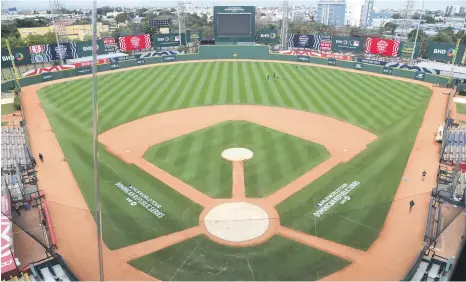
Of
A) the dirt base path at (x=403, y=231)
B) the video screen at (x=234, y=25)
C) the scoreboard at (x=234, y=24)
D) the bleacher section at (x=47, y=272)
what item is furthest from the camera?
the video screen at (x=234, y=25)

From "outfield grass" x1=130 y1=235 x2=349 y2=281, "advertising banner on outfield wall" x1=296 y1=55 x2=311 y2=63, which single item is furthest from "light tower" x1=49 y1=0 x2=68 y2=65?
"outfield grass" x1=130 y1=235 x2=349 y2=281

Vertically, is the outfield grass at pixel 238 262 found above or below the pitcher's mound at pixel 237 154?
below

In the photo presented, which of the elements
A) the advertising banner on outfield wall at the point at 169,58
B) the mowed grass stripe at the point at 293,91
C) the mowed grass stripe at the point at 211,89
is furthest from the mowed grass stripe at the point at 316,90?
the advertising banner on outfield wall at the point at 169,58

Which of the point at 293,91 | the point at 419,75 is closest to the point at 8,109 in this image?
the point at 293,91

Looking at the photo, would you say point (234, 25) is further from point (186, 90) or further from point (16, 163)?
point (16, 163)

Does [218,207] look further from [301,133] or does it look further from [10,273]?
[301,133]

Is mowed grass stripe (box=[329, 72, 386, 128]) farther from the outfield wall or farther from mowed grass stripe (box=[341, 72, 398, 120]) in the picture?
the outfield wall

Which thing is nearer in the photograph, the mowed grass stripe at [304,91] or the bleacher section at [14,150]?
the bleacher section at [14,150]

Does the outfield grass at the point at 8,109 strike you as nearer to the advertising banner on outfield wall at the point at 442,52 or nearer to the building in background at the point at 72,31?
the building in background at the point at 72,31
